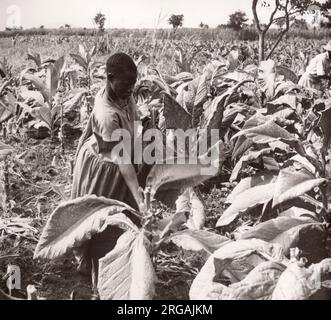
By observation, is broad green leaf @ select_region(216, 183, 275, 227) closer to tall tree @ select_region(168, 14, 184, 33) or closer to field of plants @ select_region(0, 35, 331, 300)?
field of plants @ select_region(0, 35, 331, 300)

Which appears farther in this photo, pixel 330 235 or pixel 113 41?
pixel 113 41

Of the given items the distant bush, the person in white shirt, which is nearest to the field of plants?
the person in white shirt

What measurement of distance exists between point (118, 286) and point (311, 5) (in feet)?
6.94

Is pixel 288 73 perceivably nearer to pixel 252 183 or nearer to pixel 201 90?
pixel 201 90

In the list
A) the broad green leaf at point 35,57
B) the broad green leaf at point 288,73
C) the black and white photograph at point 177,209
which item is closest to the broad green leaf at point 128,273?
the black and white photograph at point 177,209

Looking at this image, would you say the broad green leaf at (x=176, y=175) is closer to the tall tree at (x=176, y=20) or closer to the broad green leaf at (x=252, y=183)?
the broad green leaf at (x=252, y=183)

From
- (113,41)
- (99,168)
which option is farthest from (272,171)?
(113,41)

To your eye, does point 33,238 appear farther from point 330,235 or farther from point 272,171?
point 330,235

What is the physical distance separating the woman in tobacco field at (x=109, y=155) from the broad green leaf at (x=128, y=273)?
18 cm

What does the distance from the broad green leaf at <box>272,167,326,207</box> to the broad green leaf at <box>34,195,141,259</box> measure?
0.40m

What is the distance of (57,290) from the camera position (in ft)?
5.32

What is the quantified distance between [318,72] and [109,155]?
1.22 m

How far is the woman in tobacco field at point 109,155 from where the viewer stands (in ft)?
5.06

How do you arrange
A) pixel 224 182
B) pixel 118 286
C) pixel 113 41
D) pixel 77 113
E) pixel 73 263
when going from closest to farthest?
pixel 118 286 < pixel 73 263 < pixel 224 182 < pixel 77 113 < pixel 113 41
